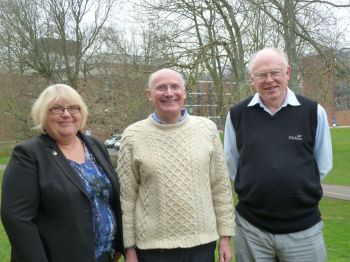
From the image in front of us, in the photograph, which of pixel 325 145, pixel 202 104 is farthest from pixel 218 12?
pixel 325 145

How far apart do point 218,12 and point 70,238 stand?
36.3 feet

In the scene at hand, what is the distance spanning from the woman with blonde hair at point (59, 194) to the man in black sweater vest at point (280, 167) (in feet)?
3.09

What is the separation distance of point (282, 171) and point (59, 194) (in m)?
1.44

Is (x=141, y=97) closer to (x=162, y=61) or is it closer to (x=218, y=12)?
(x=162, y=61)

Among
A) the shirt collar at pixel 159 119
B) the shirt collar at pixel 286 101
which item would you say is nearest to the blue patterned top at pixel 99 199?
the shirt collar at pixel 159 119

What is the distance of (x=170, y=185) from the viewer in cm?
303

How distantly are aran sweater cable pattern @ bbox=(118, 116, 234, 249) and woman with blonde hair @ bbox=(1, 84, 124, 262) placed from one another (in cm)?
15

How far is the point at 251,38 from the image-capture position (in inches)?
479

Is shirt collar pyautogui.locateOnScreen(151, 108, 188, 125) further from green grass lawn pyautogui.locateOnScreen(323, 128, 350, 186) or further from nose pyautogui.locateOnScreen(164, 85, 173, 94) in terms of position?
green grass lawn pyautogui.locateOnScreen(323, 128, 350, 186)

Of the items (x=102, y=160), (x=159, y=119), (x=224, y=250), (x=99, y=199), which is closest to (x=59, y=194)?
(x=99, y=199)

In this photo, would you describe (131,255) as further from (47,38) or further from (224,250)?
(47,38)

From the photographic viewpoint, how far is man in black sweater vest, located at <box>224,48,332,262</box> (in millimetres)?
3092

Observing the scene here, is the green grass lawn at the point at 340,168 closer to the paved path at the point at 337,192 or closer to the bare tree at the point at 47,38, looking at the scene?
the paved path at the point at 337,192

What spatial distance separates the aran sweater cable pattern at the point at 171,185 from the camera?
119 inches
